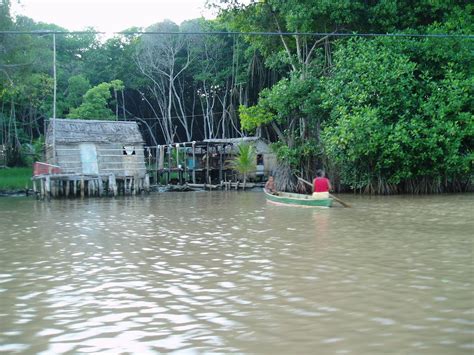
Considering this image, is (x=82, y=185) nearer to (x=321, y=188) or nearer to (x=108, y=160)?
(x=108, y=160)

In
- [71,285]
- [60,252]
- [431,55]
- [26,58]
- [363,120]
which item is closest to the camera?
[71,285]

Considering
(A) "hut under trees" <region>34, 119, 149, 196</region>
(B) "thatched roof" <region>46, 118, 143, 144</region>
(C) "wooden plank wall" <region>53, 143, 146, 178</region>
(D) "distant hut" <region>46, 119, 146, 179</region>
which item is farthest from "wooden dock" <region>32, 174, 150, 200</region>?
(B) "thatched roof" <region>46, 118, 143, 144</region>

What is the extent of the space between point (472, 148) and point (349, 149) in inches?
208

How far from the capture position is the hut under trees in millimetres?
23266

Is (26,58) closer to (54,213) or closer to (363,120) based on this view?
(54,213)

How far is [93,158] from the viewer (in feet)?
83.7

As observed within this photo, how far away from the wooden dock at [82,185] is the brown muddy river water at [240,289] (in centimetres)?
1072

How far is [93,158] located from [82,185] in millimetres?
2990

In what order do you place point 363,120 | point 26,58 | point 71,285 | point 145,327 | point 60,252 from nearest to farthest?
point 145,327, point 71,285, point 60,252, point 363,120, point 26,58

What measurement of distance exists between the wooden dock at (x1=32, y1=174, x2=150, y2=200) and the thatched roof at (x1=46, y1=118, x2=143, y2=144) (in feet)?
7.28

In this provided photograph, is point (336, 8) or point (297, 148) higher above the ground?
point (336, 8)

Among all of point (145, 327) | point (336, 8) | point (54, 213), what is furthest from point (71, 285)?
point (336, 8)

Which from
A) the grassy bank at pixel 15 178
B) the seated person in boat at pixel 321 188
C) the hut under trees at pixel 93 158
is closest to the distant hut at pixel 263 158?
the hut under trees at pixel 93 158

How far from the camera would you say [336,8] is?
21.0m
